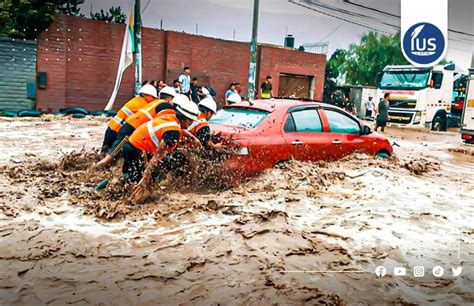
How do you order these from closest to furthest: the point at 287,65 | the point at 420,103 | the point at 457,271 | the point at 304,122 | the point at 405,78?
the point at 457,271 → the point at 304,122 → the point at 405,78 → the point at 420,103 → the point at 287,65

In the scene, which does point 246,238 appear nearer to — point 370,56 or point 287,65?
point 370,56

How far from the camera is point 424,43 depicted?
71.7 inches

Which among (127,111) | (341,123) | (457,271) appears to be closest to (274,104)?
(341,123)

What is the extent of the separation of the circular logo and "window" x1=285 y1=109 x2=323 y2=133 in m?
3.23

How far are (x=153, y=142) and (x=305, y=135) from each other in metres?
1.79

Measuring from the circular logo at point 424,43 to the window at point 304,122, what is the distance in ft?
10.6

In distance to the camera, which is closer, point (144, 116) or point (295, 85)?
point (144, 116)

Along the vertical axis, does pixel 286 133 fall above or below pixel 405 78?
below

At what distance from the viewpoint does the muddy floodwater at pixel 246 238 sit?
2.45m

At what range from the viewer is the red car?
15.4 feet

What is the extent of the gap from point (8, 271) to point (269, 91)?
32.4 ft

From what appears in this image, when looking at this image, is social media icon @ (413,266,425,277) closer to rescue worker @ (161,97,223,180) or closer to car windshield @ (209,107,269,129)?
rescue worker @ (161,97,223,180)

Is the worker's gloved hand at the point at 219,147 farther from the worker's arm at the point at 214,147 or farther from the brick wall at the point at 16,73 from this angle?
the brick wall at the point at 16,73

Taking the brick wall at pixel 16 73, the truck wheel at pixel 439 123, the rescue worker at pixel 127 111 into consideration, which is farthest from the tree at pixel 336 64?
the brick wall at pixel 16 73
